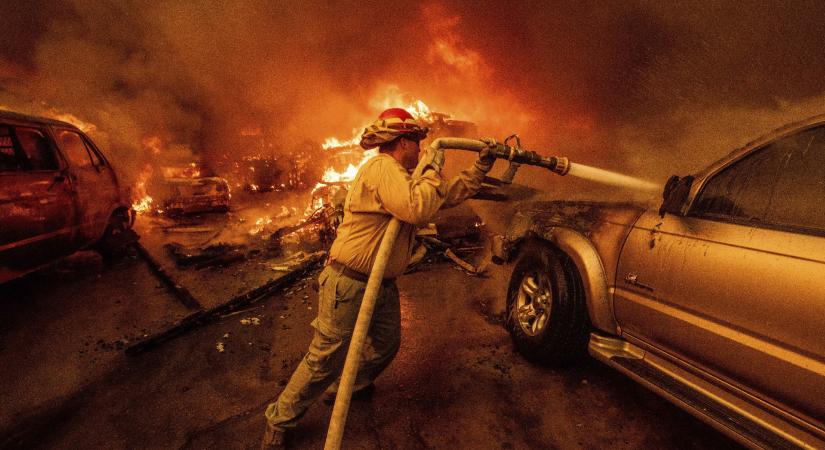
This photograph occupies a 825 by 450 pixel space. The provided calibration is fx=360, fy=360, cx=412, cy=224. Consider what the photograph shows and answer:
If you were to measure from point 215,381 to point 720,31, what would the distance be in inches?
433

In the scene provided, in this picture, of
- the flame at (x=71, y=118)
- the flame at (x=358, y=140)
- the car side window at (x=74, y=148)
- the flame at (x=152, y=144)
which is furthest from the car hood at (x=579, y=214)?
the flame at (x=71, y=118)

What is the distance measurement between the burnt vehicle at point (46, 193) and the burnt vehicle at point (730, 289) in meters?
6.32

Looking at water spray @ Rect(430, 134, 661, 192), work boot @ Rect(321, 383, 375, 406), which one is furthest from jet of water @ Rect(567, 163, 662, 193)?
work boot @ Rect(321, 383, 375, 406)

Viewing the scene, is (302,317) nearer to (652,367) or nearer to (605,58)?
(652,367)

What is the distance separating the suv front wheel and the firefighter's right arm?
170 cm

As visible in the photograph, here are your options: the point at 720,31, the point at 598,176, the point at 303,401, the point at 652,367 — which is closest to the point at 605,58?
the point at 720,31

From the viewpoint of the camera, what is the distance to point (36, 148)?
16.4ft

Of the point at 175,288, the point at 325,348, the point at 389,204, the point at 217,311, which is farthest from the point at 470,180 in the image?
the point at 175,288

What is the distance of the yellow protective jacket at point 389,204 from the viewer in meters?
2.08

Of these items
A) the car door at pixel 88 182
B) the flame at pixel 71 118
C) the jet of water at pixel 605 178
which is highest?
the flame at pixel 71 118

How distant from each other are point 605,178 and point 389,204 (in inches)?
71.8

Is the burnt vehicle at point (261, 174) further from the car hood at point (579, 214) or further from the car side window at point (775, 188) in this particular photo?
the car side window at point (775, 188)

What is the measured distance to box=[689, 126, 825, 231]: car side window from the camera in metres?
1.97

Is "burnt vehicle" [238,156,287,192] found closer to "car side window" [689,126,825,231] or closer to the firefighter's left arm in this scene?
the firefighter's left arm
